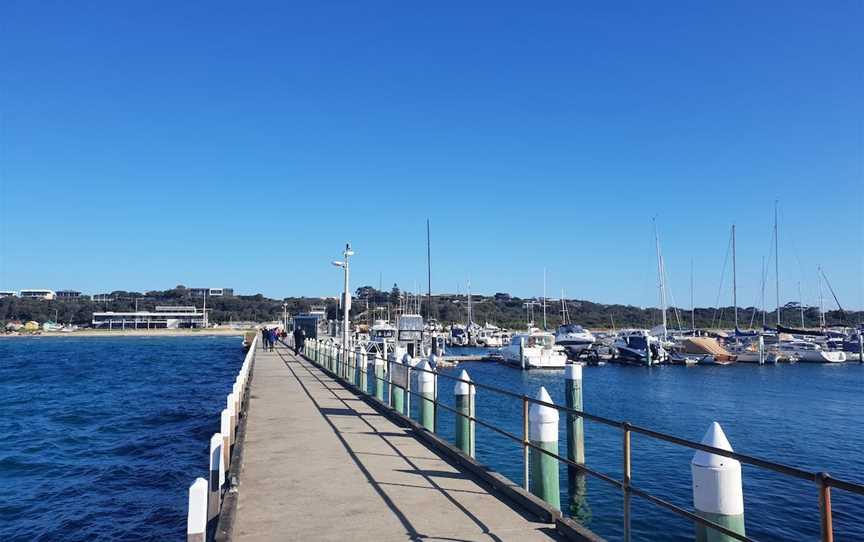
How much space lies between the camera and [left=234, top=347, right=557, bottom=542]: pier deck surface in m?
6.23

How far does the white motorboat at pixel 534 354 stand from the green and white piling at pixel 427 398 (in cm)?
4875

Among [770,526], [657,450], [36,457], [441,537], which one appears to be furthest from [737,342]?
[441,537]

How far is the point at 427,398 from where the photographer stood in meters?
12.2

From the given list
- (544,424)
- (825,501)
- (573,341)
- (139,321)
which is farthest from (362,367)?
(139,321)

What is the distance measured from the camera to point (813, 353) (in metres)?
74.0

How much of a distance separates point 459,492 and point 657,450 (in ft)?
47.1

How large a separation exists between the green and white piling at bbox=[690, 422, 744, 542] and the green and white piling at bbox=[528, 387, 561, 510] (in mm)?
1996

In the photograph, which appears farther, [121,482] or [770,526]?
[121,482]

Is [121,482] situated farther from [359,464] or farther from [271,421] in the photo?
[359,464]

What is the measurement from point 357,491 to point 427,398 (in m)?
4.57

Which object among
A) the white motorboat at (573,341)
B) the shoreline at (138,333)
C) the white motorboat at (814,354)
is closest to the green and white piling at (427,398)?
the white motorboat at (573,341)

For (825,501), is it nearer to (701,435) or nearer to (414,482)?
(414,482)

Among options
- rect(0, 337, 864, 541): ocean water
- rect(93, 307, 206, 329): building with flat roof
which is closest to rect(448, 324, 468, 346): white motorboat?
rect(0, 337, 864, 541): ocean water

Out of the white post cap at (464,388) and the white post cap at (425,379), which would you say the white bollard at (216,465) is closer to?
the white post cap at (464,388)
